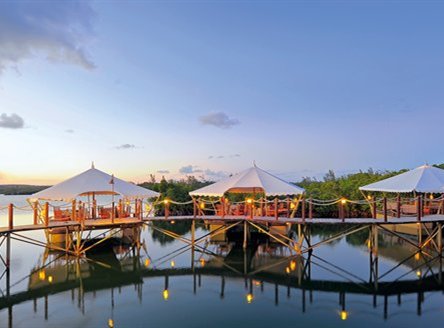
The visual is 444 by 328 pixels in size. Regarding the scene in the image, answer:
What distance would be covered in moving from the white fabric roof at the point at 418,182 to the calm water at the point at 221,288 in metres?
2.95

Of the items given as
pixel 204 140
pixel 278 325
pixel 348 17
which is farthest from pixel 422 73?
pixel 278 325

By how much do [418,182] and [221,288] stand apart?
10.7m

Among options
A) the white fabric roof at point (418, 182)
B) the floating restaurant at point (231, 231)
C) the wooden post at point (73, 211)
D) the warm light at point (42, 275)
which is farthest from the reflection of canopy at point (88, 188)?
the white fabric roof at point (418, 182)

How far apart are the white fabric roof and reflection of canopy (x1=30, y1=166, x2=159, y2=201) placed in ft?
38.3

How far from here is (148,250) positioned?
1773 cm

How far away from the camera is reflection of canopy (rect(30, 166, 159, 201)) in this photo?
1476 centimetres

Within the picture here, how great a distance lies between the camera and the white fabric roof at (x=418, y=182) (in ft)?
51.9

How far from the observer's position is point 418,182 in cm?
1625

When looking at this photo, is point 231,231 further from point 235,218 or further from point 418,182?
point 418,182

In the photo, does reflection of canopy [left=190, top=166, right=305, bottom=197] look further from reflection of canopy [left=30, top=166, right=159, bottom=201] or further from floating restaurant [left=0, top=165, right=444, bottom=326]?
reflection of canopy [left=30, top=166, right=159, bottom=201]

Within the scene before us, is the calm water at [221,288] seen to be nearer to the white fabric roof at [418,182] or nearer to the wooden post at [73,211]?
the wooden post at [73,211]

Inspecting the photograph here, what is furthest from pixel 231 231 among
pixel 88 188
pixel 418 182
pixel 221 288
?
pixel 418 182

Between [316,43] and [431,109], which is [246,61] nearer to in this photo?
[316,43]

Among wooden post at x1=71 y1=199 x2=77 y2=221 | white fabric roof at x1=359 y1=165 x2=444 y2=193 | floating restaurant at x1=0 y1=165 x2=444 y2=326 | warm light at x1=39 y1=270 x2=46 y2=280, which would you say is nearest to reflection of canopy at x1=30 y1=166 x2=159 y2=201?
floating restaurant at x1=0 y1=165 x2=444 y2=326
